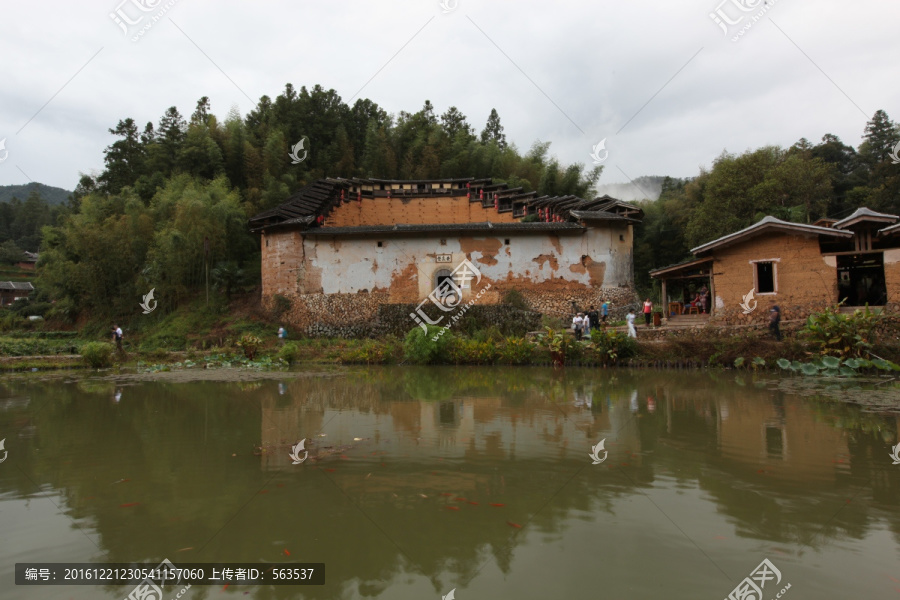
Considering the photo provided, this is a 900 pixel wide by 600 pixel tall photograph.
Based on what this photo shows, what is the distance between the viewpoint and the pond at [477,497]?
10.9 ft

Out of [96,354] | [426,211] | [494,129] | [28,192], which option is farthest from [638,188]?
[28,192]

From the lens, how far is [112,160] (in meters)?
31.4

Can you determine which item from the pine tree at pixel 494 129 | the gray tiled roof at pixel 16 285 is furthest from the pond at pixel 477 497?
the gray tiled roof at pixel 16 285

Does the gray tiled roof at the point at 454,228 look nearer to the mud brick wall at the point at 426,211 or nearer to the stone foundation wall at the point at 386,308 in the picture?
the stone foundation wall at the point at 386,308

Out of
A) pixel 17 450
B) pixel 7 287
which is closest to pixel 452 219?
pixel 17 450

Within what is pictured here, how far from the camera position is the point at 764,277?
17.1 m

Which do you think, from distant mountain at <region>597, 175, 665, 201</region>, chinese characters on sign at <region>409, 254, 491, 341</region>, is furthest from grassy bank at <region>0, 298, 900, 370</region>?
distant mountain at <region>597, 175, 665, 201</region>

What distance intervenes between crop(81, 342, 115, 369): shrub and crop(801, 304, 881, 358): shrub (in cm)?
1939

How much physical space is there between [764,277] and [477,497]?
15960 millimetres

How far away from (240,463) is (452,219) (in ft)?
81.7

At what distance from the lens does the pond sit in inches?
131

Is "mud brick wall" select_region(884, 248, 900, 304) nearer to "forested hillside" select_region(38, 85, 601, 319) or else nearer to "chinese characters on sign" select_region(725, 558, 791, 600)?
"chinese characters on sign" select_region(725, 558, 791, 600)

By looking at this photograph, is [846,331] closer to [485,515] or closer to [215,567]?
[485,515]

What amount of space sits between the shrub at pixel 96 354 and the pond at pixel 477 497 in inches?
353
